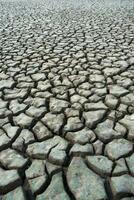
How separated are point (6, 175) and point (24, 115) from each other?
776mm

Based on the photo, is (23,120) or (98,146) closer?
(98,146)

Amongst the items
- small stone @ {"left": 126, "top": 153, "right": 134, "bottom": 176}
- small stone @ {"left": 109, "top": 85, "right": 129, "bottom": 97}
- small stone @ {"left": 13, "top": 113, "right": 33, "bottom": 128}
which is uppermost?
small stone @ {"left": 13, "top": 113, "right": 33, "bottom": 128}

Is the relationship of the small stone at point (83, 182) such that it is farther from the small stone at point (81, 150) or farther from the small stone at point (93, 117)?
the small stone at point (93, 117)

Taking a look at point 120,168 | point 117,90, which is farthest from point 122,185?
point 117,90

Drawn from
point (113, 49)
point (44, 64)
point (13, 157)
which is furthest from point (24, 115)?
point (113, 49)

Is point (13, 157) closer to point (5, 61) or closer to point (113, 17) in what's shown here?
point (5, 61)

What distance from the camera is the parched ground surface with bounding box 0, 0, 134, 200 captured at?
1.67 meters

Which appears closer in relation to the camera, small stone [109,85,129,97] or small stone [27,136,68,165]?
small stone [27,136,68,165]

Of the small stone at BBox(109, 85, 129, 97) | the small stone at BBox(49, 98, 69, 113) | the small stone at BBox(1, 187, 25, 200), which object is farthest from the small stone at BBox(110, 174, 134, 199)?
the small stone at BBox(109, 85, 129, 97)

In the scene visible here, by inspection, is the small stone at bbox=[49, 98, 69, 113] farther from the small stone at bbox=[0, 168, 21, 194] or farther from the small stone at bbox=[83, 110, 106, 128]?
Result: the small stone at bbox=[0, 168, 21, 194]

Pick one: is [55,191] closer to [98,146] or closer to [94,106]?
[98,146]

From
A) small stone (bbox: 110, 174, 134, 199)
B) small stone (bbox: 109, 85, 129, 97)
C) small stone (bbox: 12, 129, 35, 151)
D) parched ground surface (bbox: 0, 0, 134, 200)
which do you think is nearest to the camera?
small stone (bbox: 110, 174, 134, 199)

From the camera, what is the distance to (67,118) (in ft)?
7.71

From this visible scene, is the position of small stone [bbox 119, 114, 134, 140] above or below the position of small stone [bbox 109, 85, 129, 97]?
below
